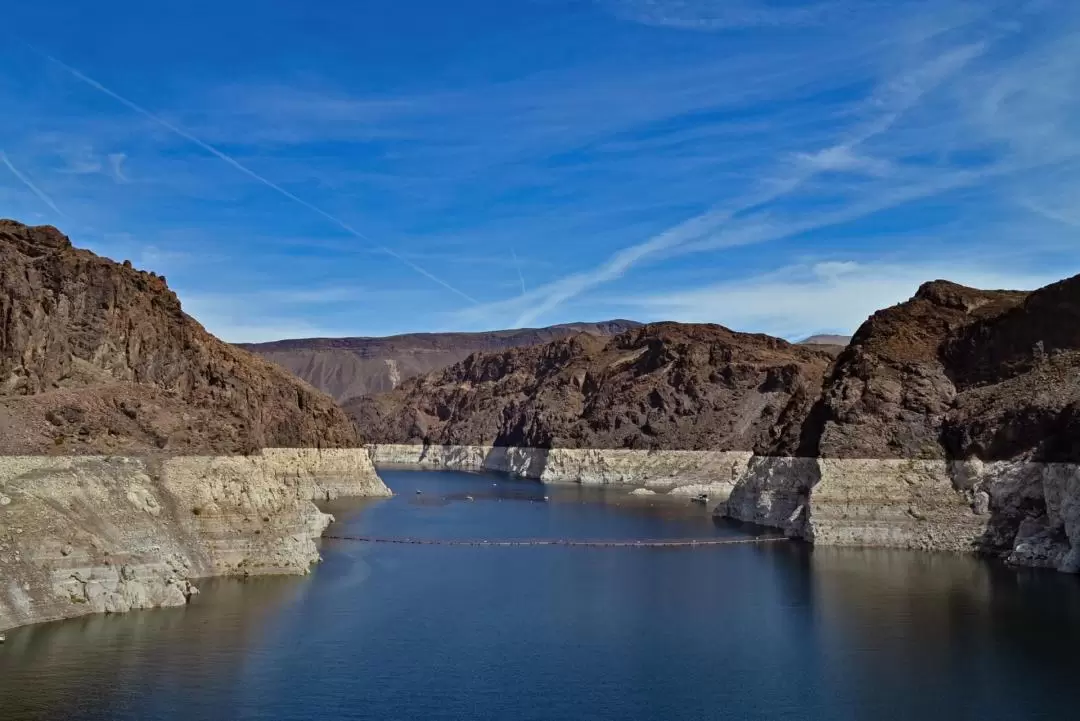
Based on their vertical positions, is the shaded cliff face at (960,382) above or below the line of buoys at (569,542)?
above

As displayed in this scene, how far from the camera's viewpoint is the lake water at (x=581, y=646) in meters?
32.6

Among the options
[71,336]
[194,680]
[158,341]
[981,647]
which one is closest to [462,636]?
[194,680]

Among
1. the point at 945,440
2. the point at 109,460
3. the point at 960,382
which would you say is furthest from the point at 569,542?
the point at 109,460

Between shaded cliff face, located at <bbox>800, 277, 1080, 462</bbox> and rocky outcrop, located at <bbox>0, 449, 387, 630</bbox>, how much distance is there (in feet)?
131

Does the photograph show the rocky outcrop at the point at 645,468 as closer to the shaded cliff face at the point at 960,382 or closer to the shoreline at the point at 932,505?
the shoreline at the point at 932,505

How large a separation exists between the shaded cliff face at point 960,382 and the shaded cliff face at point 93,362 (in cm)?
4269

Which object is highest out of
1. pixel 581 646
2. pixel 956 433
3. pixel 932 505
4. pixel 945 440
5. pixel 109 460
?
pixel 956 433

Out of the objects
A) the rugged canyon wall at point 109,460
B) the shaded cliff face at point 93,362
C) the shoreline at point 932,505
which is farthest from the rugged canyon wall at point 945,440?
the shaded cliff face at point 93,362

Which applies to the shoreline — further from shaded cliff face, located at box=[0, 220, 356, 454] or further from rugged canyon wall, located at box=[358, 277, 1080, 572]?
shaded cliff face, located at box=[0, 220, 356, 454]

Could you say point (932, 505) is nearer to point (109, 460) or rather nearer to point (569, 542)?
point (569, 542)

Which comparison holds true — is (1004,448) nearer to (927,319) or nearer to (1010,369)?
(1010,369)

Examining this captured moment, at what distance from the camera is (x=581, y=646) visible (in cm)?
4159

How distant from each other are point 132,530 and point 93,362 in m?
19.1

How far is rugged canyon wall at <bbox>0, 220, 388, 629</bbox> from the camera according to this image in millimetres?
40500
